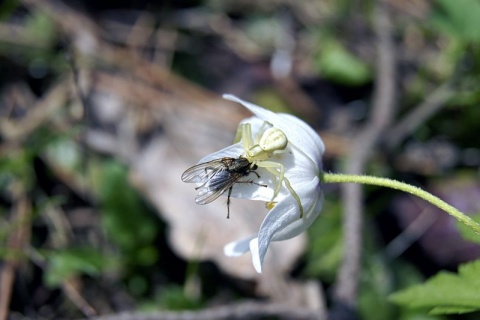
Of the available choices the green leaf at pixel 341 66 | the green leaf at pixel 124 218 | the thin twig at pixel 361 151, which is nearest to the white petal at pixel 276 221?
the thin twig at pixel 361 151

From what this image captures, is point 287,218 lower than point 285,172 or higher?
lower

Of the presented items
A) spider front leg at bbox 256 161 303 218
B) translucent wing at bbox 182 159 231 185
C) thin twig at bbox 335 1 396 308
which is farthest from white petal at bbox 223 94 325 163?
thin twig at bbox 335 1 396 308

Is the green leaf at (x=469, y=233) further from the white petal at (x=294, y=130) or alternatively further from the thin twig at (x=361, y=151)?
the thin twig at (x=361, y=151)

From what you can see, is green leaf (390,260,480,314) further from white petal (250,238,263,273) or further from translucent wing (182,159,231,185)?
translucent wing (182,159,231,185)

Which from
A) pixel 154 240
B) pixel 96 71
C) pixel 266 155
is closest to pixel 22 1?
pixel 96 71

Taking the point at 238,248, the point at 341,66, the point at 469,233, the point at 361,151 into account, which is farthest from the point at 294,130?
the point at 341,66

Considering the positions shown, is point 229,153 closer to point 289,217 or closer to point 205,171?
point 205,171
